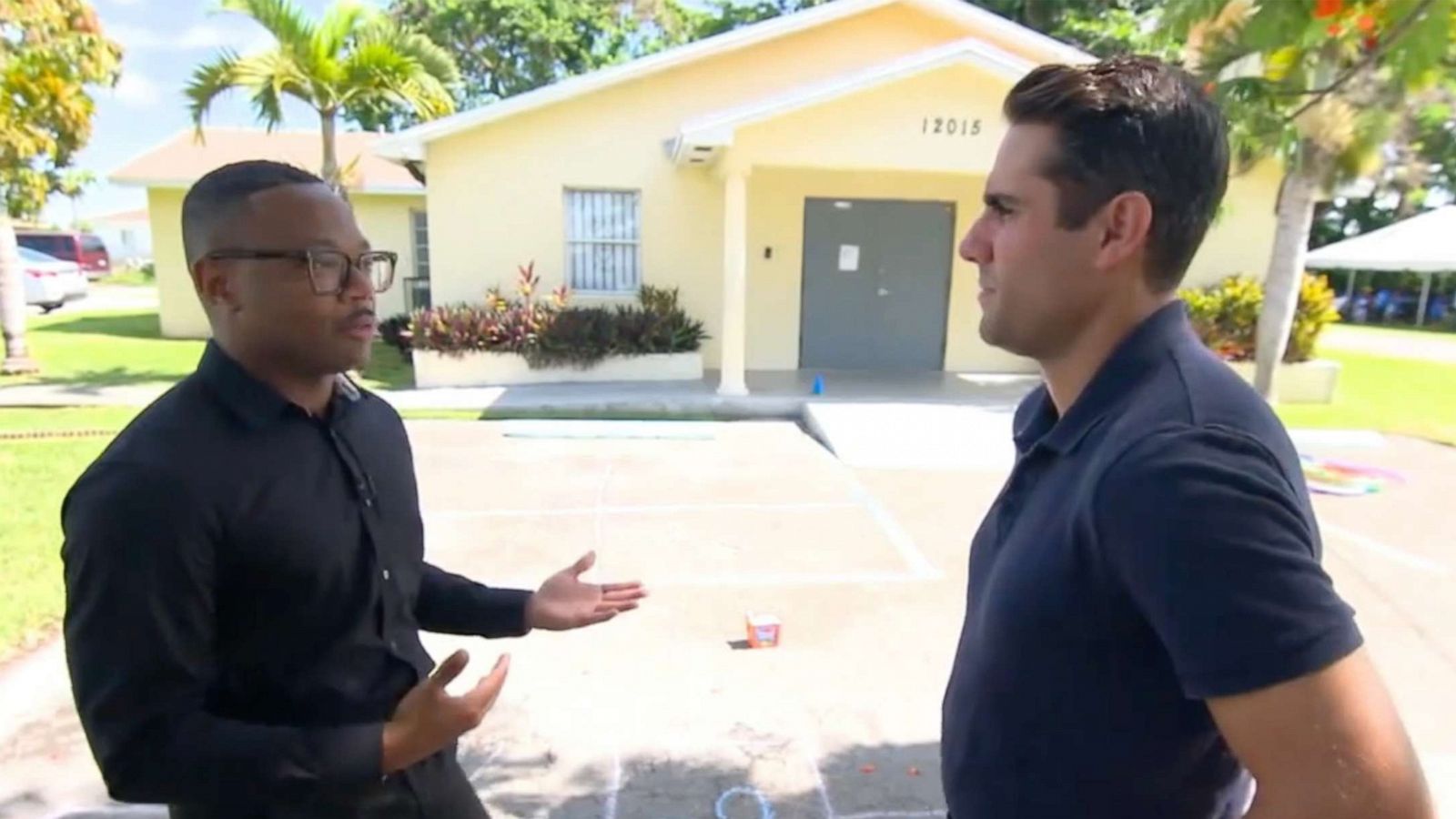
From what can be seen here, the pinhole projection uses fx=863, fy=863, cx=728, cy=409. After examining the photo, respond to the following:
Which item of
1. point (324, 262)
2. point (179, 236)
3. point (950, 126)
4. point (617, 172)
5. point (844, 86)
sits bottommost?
point (324, 262)

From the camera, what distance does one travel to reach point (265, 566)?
1522mm

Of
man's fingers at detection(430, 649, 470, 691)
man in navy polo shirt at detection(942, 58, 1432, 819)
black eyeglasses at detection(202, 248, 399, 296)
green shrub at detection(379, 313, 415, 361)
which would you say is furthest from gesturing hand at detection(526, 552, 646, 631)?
green shrub at detection(379, 313, 415, 361)

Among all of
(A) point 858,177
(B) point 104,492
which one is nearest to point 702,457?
(A) point 858,177

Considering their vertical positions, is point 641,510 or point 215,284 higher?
point 215,284

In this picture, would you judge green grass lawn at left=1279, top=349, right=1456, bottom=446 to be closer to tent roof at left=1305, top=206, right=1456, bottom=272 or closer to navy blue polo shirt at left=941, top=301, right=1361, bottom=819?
navy blue polo shirt at left=941, top=301, right=1361, bottom=819

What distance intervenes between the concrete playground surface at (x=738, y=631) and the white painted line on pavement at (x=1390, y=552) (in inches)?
1.0

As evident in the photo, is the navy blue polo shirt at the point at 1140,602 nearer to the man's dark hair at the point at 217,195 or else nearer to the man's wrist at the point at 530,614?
the man's wrist at the point at 530,614

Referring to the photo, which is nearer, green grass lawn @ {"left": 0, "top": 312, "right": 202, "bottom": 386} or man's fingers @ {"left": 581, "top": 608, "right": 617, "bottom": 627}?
man's fingers @ {"left": 581, "top": 608, "right": 617, "bottom": 627}

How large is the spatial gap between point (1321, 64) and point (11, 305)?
14451 mm

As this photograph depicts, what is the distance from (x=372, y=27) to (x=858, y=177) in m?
6.73

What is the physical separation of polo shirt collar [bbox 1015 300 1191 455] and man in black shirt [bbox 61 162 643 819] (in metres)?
1.04

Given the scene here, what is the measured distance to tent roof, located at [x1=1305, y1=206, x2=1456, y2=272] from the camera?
27484 mm

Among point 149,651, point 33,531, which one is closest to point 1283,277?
point 149,651

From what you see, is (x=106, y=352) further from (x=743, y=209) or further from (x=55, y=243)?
(x=55, y=243)
